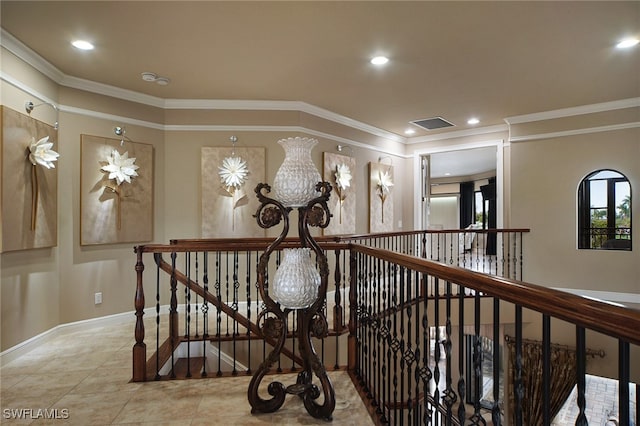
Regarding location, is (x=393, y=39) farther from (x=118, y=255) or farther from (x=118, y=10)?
(x=118, y=255)

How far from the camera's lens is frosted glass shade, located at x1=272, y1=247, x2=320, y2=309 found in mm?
1972

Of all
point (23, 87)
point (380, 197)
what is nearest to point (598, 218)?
point (380, 197)

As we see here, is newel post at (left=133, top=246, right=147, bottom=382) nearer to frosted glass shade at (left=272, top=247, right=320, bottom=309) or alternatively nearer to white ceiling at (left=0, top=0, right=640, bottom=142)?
frosted glass shade at (left=272, top=247, right=320, bottom=309)

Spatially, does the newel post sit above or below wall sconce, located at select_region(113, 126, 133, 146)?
below

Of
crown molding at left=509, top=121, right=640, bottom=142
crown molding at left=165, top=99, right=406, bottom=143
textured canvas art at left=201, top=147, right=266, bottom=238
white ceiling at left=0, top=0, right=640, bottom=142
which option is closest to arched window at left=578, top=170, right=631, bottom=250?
crown molding at left=509, top=121, right=640, bottom=142

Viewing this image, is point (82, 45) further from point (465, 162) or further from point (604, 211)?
point (465, 162)

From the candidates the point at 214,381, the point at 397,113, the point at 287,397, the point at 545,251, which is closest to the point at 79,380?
the point at 214,381

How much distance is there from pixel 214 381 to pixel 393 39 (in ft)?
10.6

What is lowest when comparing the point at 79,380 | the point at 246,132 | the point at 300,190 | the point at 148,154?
the point at 79,380

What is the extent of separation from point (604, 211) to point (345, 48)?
4.68m

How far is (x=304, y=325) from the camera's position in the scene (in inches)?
81.6

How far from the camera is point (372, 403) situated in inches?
86.5

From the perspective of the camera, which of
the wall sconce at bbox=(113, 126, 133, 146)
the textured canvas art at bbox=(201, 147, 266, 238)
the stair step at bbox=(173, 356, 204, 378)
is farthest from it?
the textured canvas art at bbox=(201, 147, 266, 238)

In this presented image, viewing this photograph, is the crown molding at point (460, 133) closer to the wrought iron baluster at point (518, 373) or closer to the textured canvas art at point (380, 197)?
the textured canvas art at point (380, 197)
